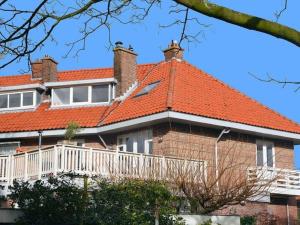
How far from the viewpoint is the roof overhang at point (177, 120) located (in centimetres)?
2788

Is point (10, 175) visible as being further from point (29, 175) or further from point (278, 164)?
point (278, 164)

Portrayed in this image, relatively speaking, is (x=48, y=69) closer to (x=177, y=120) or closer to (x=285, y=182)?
(x=177, y=120)

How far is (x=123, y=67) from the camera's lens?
33.2 metres

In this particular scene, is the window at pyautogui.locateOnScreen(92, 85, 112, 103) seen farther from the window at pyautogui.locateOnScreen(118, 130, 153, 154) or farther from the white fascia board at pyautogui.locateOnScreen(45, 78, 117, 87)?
the window at pyautogui.locateOnScreen(118, 130, 153, 154)

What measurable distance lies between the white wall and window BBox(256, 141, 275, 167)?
43.2 feet

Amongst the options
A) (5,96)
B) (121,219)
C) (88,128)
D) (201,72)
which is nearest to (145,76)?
(201,72)

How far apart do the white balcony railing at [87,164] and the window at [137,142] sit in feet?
15.4

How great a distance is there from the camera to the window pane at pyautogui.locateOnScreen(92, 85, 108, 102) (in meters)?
33.2

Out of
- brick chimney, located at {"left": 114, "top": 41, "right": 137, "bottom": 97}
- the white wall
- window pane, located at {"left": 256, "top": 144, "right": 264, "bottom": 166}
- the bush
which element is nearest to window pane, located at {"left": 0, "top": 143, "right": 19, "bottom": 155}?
brick chimney, located at {"left": 114, "top": 41, "right": 137, "bottom": 97}

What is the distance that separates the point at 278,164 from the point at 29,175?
13925 mm

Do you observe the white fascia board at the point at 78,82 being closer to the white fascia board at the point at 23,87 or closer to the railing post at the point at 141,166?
the white fascia board at the point at 23,87

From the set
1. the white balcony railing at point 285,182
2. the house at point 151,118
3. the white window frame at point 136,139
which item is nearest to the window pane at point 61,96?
the house at point 151,118

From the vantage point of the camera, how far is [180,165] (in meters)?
23.7

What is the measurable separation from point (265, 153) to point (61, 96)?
11.1 meters
